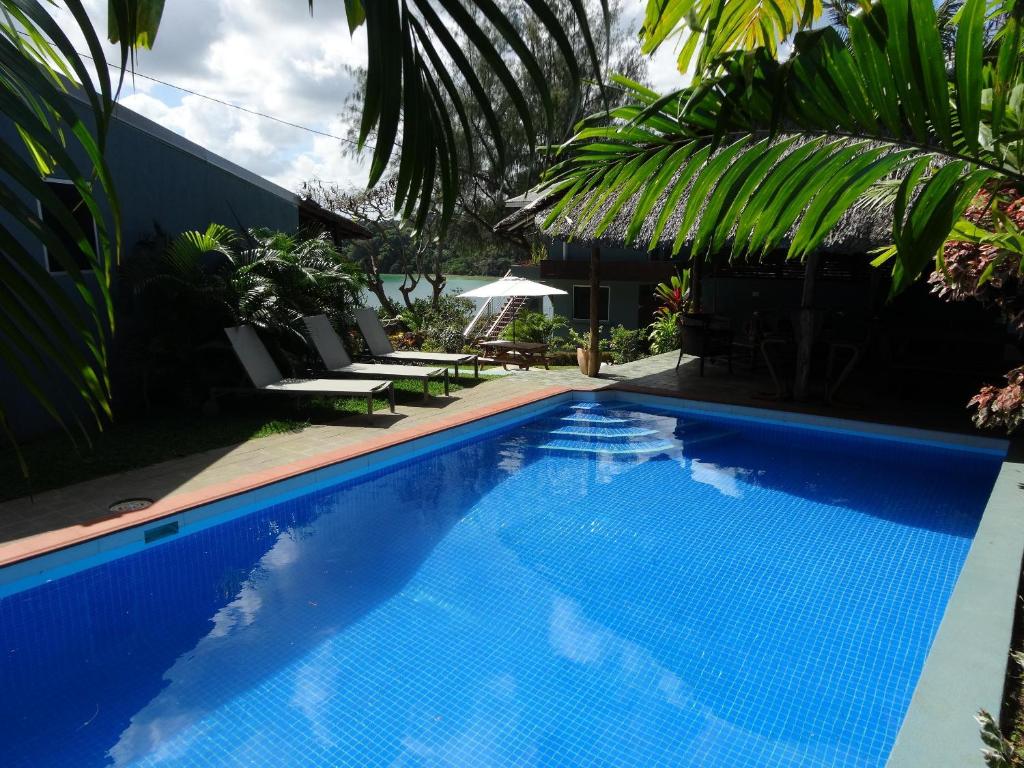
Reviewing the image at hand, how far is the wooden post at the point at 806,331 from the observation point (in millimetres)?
9375

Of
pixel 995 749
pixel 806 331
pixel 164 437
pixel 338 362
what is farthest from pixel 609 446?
pixel 995 749

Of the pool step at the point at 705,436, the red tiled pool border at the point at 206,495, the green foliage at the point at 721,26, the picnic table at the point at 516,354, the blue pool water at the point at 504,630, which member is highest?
the green foliage at the point at 721,26

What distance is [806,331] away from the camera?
951 centimetres

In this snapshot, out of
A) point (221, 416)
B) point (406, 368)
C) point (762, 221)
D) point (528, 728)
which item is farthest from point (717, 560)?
point (221, 416)

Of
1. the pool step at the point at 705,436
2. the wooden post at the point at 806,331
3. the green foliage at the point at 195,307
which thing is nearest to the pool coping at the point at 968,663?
the pool step at the point at 705,436

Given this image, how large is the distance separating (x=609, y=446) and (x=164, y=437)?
5.34m

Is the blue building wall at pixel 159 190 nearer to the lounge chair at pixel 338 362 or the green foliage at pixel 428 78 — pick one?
the lounge chair at pixel 338 362

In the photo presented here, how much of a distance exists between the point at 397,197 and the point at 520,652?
3.91 metres

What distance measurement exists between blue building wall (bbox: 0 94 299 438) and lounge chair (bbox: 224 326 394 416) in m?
1.78

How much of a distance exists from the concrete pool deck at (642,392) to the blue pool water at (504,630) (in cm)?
42

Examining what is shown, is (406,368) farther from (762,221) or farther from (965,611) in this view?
(762,221)

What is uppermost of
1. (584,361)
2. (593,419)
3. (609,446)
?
(584,361)

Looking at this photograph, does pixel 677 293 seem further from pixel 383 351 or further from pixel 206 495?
pixel 206 495

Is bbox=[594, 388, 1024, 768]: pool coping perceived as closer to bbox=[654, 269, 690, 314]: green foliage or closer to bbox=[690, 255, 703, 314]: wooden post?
bbox=[690, 255, 703, 314]: wooden post
